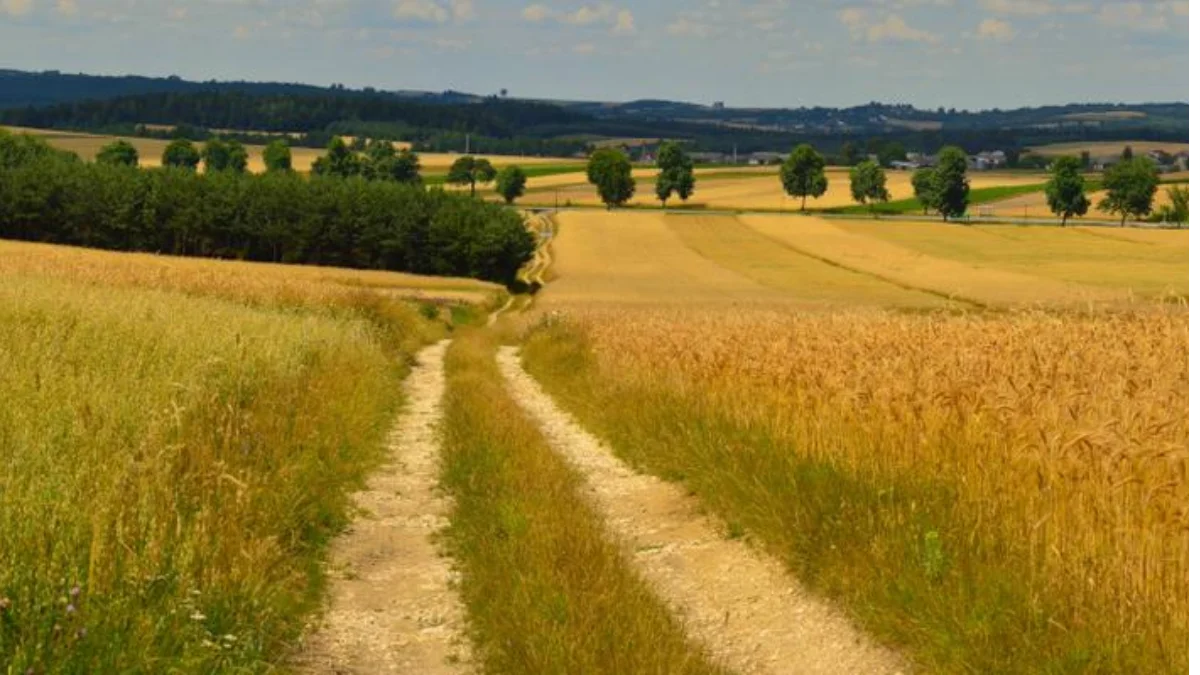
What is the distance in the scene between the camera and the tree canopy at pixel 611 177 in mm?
188750

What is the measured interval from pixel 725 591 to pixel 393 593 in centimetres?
253

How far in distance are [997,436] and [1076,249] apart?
4007 inches

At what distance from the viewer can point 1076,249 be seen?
106 m

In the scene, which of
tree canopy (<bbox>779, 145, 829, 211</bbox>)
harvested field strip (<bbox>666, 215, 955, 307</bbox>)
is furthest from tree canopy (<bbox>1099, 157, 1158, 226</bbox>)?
tree canopy (<bbox>779, 145, 829, 211</bbox>)

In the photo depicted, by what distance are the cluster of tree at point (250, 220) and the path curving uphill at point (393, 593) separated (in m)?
84.9

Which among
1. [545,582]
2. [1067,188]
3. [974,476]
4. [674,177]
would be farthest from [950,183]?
[545,582]

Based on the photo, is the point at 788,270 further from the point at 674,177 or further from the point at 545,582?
the point at 674,177

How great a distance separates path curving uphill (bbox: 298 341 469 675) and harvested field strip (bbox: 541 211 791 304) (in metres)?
48.4

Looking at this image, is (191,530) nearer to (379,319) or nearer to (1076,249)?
(379,319)

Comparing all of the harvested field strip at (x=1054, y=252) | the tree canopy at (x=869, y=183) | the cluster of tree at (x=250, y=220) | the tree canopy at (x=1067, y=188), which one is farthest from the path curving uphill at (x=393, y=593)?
the tree canopy at (x=869, y=183)

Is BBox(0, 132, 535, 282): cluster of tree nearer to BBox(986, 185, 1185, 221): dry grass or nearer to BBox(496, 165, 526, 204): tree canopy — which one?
BBox(986, 185, 1185, 221): dry grass

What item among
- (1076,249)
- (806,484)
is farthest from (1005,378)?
(1076,249)

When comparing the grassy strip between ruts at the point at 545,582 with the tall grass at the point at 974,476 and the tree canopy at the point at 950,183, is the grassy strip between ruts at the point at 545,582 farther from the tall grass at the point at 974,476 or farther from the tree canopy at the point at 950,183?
the tree canopy at the point at 950,183

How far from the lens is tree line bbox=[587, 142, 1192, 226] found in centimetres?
15562
